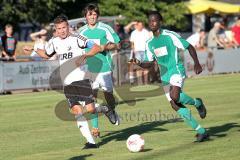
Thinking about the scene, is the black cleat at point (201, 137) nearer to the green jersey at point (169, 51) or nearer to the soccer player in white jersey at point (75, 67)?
the green jersey at point (169, 51)

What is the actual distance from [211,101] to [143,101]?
75.0 inches

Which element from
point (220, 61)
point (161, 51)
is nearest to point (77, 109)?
point (161, 51)

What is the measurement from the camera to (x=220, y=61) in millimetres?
31828

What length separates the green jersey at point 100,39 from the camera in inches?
566

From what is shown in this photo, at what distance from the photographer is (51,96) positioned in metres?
23.6

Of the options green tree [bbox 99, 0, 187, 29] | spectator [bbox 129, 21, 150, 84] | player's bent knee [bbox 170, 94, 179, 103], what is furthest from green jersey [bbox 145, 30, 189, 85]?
green tree [bbox 99, 0, 187, 29]

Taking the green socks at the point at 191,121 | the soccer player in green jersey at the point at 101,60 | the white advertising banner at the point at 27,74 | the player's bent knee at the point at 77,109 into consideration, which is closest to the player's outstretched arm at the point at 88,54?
the player's bent knee at the point at 77,109

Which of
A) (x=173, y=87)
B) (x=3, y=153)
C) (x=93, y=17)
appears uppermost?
(x=93, y=17)

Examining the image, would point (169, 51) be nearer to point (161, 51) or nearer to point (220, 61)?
point (161, 51)

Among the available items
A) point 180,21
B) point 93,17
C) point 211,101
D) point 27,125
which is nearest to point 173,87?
point 93,17

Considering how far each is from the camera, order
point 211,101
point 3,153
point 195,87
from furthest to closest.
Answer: point 195,87 → point 211,101 → point 3,153

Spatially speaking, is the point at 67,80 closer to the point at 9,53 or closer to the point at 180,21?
the point at 9,53

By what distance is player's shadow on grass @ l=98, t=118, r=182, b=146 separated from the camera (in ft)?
43.9

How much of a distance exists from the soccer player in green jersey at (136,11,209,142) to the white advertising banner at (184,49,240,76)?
1767 cm
